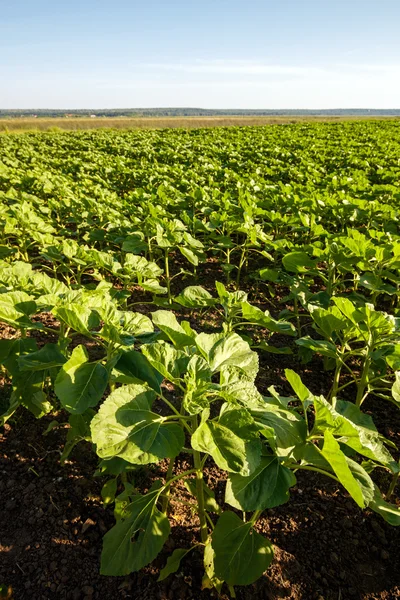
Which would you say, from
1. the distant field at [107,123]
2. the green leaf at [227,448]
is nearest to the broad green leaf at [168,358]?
the green leaf at [227,448]

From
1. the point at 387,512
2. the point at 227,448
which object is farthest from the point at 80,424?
the point at 387,512

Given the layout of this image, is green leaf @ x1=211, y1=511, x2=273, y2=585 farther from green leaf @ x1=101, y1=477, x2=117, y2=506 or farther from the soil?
green leaf @ x1=101, y1=477, x2=117, y2=506

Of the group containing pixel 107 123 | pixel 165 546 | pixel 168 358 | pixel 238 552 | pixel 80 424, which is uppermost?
pixel 107 123

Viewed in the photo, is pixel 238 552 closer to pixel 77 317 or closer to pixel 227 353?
pixel 227 353

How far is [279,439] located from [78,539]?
146 cm

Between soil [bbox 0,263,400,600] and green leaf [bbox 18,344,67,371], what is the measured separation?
36.6 inches

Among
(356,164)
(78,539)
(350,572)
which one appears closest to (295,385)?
(350,572)

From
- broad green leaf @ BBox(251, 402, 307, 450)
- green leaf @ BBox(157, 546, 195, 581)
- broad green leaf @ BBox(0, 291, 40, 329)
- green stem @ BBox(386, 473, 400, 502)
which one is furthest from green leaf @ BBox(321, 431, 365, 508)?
broad green leaf @ BBox(0, 291, 40, 329)

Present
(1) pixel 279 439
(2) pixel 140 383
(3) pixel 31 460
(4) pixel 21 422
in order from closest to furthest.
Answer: (1) pixel 279 439, (2) pixel 140 383, (3) pixel 31 460, (4) pixel 21 422

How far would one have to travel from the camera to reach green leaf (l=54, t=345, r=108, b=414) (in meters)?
1.66

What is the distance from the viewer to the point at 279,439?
1.46 metres

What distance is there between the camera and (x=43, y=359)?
6.84 feet

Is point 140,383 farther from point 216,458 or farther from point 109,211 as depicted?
point 109,211

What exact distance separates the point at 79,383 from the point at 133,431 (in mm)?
394
